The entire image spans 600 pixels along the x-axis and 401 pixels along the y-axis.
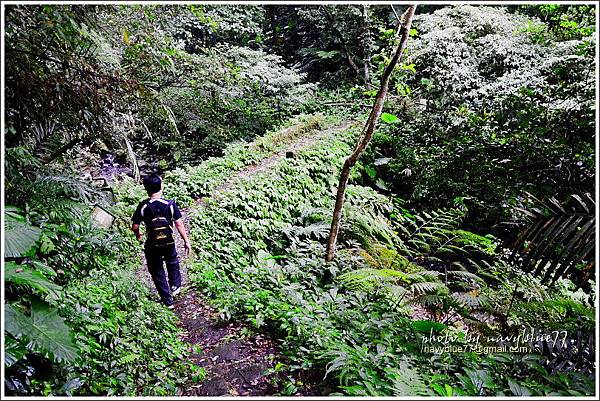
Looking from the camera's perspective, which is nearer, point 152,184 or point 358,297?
point 152,184

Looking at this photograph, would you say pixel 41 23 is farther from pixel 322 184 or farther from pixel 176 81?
pixel 176 81

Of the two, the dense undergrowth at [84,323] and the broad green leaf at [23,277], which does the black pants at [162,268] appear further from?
the broad green leaf at [23,277]

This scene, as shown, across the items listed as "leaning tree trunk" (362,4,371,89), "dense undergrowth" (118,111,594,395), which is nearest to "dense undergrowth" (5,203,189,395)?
"dense undergrowth" (118,111,594,395)

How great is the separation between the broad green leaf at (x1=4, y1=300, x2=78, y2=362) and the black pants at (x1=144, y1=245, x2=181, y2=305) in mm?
1881

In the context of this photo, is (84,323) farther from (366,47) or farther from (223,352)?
(366,47)

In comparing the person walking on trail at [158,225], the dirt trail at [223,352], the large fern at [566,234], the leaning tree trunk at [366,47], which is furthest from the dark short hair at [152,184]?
the leaning tree trunk at [366,47]

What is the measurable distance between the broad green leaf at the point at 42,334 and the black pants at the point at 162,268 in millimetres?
1881

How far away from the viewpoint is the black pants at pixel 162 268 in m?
3.86

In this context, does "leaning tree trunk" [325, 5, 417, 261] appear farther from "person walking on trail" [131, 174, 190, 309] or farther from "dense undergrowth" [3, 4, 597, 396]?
"person walking on trail" [131, 174, 190, 309]

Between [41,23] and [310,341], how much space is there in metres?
3.01

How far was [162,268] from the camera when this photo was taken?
3938mm

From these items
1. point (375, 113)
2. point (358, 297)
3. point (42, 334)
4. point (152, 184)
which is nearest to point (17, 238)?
point (42, 334)

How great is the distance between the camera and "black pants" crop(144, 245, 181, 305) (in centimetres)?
386

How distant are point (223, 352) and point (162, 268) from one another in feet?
3.47
